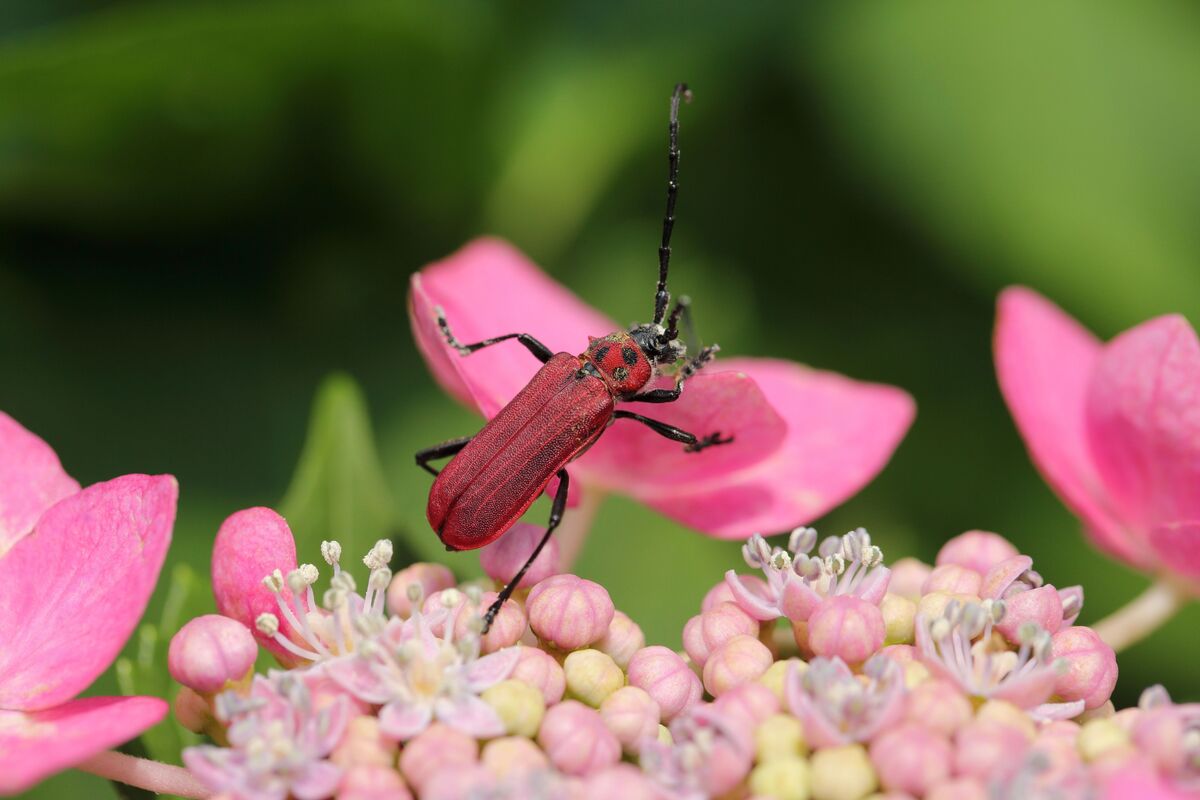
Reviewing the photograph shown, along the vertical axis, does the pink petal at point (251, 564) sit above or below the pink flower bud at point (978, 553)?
below

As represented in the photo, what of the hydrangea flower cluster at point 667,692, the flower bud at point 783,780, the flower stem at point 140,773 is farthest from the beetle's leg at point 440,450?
the flower bud at point 783,780

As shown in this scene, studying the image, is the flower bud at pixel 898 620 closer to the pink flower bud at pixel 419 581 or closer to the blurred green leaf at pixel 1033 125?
the pink flower bud at pixel 419 581

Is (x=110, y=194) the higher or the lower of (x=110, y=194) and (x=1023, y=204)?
the lower

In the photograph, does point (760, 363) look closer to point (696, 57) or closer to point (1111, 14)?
point (696, 57)

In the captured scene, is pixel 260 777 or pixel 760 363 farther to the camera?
pixel 760 363

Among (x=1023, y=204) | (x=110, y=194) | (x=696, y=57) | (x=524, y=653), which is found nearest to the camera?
(x=524, y=653)

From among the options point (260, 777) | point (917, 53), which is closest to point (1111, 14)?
point (917, 53)

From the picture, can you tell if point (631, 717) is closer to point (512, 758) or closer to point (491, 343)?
point (512, 758)
